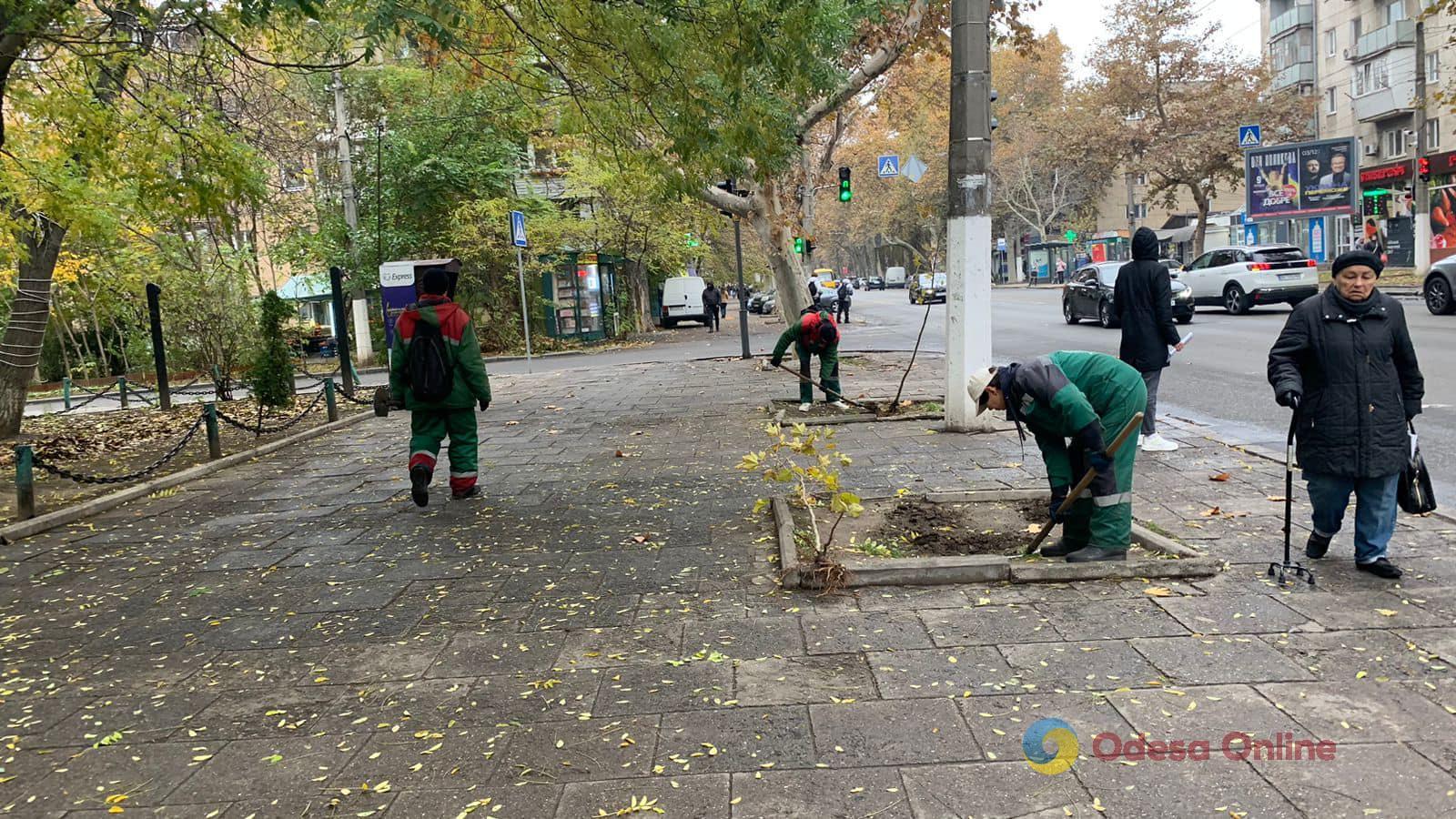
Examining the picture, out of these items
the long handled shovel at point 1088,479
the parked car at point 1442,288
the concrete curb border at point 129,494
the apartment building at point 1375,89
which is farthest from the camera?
A: the apartment building at point 1375,89

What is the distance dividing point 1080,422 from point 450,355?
179 inches

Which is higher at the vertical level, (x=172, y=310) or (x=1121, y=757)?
(x=172, y=310)

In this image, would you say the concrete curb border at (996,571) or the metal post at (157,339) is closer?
the concrete curb border at (996,571)

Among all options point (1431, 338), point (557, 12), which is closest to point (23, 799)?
point (557, 12)

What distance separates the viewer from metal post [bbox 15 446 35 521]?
7.08 meters

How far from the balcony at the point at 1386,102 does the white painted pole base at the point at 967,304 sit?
117ft

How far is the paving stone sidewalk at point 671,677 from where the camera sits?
2.98m

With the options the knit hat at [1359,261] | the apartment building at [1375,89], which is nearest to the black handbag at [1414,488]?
the knit hat at [1359,261]


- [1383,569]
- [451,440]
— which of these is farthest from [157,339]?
[1383,569]

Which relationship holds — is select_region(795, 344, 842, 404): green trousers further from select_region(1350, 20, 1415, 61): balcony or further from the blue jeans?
select_region(1350, 20, 1415, 61): balcony

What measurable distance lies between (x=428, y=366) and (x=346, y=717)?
12.7 ft

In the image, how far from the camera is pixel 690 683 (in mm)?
3771

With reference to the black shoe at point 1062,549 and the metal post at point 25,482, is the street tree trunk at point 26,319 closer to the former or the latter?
the metal post at point 25,482

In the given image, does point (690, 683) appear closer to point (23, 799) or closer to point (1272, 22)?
point (23, 799)
